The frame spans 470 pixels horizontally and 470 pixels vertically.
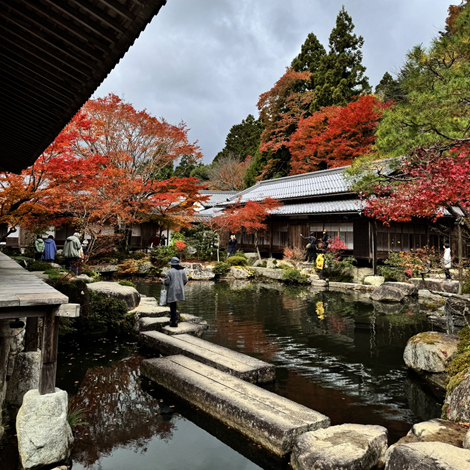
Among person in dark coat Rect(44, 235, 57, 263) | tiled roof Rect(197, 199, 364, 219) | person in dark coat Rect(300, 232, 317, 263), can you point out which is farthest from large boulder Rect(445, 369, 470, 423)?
person in dark coat Rect(44, 235, 57, 263)

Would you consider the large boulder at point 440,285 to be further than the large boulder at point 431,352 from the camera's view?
Yes

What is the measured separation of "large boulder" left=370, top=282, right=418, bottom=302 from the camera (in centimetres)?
1397

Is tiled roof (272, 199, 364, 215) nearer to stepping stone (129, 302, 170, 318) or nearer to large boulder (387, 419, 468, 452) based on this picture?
stepping stone (129, 302, 170, 318)

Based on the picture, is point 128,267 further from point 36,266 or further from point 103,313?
point 103,313

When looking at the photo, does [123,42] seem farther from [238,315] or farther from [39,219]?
[39,219]

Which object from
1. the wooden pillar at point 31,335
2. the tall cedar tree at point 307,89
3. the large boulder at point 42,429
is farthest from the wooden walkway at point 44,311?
the tall cedar tree at point 307,89

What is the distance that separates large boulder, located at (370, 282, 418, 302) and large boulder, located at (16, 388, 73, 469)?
12.7 metres

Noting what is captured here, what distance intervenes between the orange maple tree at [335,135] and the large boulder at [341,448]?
78.0 ft

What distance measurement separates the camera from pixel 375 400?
5625mm

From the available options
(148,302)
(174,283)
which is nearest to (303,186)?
(148,302)

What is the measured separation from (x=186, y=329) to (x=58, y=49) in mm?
6498

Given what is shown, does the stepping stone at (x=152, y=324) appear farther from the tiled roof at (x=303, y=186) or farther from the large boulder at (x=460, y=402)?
the tiled roof at (x=303, y=186)

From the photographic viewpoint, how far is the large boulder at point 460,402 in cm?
416

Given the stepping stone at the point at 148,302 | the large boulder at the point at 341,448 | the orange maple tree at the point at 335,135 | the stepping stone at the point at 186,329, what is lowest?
the large boulder at the point at 341,448
